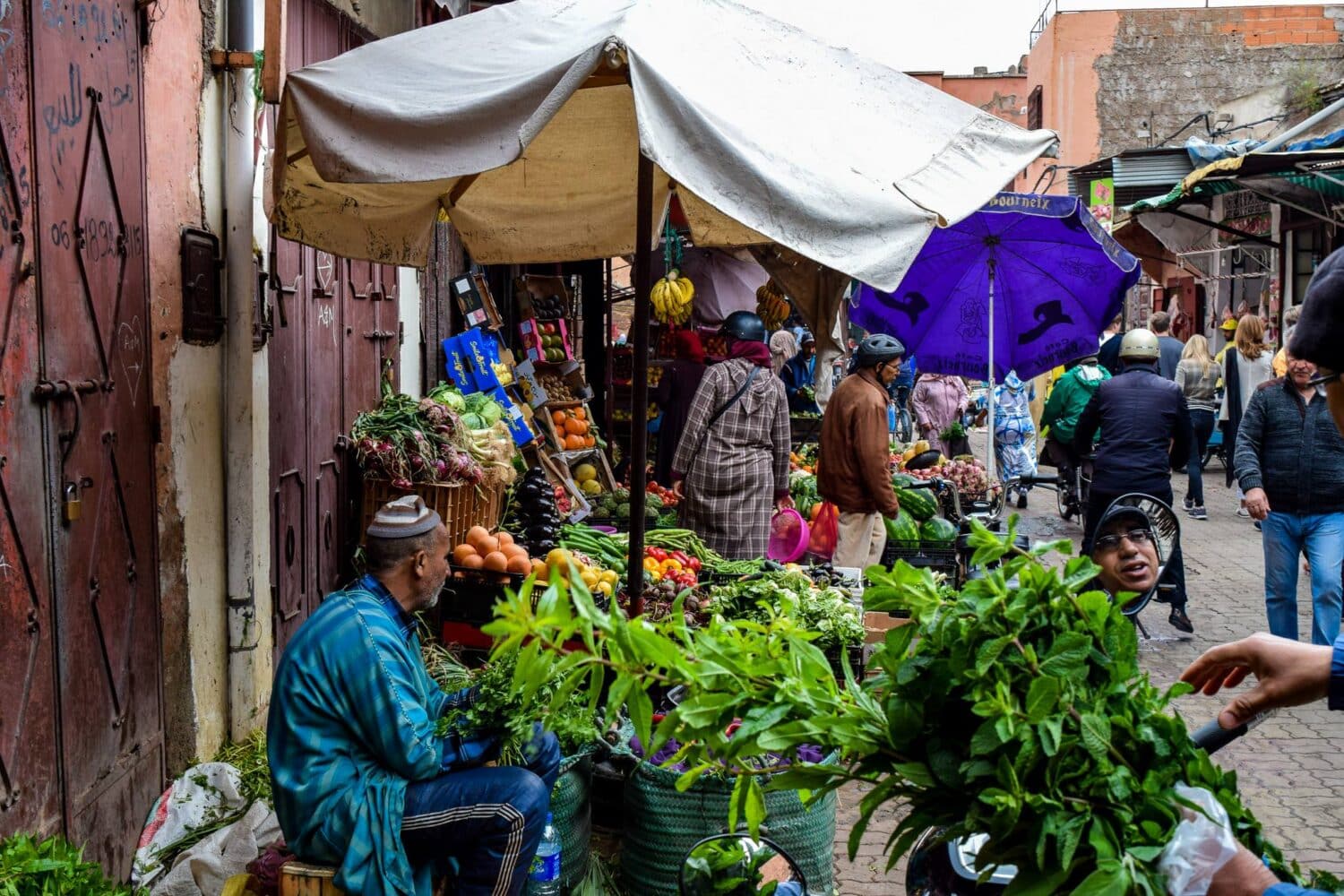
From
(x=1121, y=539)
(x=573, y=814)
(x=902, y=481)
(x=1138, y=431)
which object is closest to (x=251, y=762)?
(x=573, y=814)

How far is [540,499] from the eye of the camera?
757 centimetres

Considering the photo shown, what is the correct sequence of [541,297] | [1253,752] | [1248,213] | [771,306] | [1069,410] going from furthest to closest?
[1248,213]
[771,306]
[1069,410]
[541,297]
[1253,752]

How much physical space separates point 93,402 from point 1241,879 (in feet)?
12.3

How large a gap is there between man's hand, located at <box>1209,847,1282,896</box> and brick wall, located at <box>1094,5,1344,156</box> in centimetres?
3093

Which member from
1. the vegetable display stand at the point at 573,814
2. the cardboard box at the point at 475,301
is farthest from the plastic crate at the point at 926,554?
the vegetable display stand at the point at 573,814

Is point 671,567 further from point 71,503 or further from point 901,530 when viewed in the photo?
point 71,503

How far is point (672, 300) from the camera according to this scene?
13.3 metres

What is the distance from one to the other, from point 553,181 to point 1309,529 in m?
4.90

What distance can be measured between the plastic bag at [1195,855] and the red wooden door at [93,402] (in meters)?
3.23

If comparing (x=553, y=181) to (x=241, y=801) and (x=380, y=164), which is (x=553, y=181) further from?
(x=241, y=801)

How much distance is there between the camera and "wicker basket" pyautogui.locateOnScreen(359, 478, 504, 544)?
698 centimetres

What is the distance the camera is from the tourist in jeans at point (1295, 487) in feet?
23.3

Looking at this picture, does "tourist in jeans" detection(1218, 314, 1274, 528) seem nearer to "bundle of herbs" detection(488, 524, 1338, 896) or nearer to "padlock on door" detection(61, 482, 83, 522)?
"padlock on door" detection(61, 482, 83, 522)

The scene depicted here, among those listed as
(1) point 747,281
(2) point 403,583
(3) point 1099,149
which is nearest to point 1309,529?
(2) point 403,583
